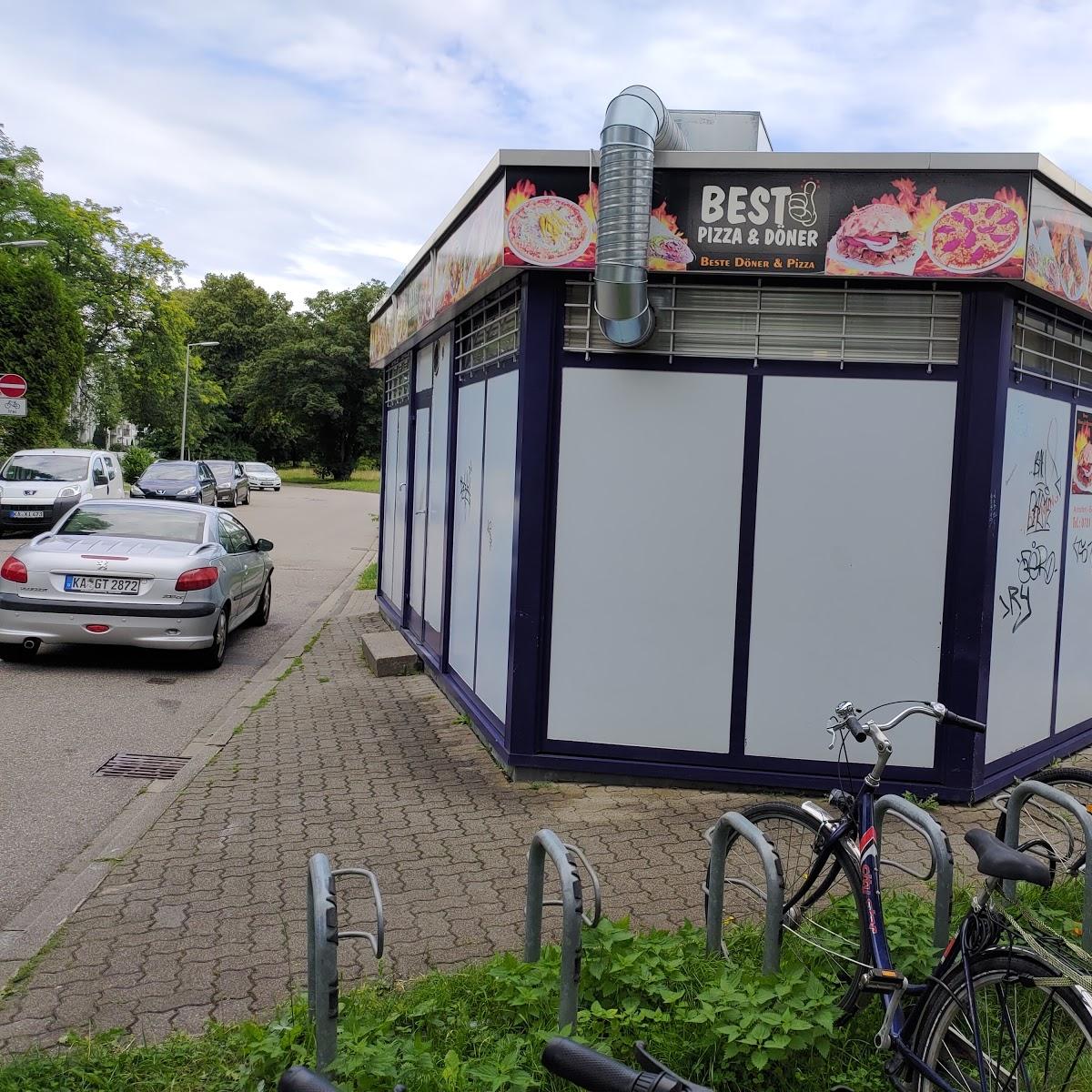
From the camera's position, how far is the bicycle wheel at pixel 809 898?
3945mm

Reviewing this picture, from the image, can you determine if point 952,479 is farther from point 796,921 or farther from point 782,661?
point 796,921

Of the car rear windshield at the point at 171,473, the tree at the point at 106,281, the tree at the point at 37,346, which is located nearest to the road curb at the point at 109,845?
the car rear windshield at the point at 171,473

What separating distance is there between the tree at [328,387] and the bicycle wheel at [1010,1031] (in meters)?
60.4

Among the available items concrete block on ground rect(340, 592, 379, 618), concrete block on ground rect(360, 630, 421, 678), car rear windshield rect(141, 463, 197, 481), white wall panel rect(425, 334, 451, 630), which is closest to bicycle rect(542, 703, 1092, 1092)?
white wall panel rect(425, 334, 451, 630)

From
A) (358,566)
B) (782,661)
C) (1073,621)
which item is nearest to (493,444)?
(782,661)

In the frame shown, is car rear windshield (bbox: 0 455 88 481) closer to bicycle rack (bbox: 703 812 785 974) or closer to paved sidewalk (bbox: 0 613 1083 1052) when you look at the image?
paved sidewalk (bbox: 0 613 1083 1052)

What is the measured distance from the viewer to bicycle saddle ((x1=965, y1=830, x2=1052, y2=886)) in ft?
9.98

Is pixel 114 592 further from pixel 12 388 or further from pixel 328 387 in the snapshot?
pixel 328 387

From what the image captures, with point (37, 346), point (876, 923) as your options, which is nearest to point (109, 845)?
point (876, 923)

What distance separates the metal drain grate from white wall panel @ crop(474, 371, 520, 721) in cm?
203

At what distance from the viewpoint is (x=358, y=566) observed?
21.7 m

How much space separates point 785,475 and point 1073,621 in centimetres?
271

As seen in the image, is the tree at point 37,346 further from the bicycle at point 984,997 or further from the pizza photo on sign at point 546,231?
the bicycle at point 984,997

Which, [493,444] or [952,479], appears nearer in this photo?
[952,479]
